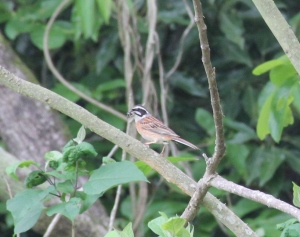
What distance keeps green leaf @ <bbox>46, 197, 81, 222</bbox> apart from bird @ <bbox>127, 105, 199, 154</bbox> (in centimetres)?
111

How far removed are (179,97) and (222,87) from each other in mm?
415

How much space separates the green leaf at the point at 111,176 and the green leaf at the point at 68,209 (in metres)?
0.06

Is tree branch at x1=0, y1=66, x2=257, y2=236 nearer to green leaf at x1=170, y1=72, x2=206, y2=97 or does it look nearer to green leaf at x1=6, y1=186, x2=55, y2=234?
green leaf at x1=6, y1=186, x2=55, y2=234

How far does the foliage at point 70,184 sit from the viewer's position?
2.09m

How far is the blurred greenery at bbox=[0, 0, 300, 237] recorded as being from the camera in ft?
15.3

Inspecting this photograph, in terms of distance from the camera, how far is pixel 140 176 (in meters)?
2.05

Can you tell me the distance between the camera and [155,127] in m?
3.42

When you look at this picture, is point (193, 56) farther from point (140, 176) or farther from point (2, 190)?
point (140, 176)

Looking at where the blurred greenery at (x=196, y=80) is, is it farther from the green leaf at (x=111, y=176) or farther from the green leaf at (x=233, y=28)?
the green leaf at (x=111, y=176)

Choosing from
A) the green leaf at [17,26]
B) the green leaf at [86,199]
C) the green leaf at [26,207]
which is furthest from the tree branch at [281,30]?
the green leaf at [17,26]

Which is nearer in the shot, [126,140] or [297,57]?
[297,57]

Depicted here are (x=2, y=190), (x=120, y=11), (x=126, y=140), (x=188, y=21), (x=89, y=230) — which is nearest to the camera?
(x=126, y=140)

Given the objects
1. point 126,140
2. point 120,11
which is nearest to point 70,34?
point 120,11

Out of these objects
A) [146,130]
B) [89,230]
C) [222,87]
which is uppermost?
[146,130]
